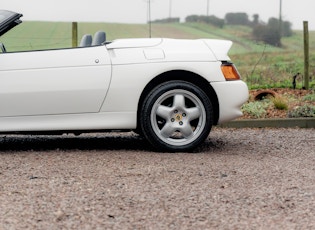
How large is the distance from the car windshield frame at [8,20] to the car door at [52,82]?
0.94 feet

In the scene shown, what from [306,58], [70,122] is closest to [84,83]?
[70,122]

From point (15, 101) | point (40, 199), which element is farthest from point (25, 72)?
point (40, 199)

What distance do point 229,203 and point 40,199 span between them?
4.37 ft

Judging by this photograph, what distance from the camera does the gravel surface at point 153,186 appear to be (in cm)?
450

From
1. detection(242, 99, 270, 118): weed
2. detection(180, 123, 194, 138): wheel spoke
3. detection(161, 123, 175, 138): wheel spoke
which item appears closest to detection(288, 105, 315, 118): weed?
detection(242, 99, 270, 118): weed

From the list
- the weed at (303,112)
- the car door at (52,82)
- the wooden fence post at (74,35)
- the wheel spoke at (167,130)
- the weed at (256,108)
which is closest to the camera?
the car door at (52,82)

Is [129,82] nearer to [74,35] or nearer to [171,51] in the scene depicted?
[171,51]

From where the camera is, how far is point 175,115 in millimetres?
7262

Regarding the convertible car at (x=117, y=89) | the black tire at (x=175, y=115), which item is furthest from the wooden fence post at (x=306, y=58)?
the black tire at (x=175, y=115)

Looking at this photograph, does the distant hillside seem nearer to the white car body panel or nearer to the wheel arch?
the white car body panel

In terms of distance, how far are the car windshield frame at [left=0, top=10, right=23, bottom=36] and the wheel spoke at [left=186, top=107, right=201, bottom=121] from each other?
6.58 feet

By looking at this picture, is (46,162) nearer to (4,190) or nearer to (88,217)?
(4,190)

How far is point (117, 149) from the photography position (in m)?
7.73

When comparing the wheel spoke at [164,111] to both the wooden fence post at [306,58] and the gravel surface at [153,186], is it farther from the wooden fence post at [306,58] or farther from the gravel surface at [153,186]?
the wooden fence post at [306,58]
